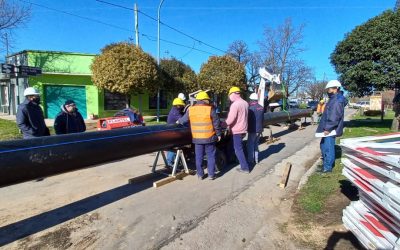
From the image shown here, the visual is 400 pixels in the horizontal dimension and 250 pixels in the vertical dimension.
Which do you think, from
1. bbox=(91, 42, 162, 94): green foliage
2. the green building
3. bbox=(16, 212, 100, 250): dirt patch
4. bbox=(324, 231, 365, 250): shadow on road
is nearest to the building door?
the green building

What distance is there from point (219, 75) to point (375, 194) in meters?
21.0

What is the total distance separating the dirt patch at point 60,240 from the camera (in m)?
3.30

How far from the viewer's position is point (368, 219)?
3.32 metres

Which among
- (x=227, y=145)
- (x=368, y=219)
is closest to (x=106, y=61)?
(x=227, y=145)

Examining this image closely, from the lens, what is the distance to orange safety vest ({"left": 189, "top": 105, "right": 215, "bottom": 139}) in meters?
5.67

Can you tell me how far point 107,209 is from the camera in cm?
434

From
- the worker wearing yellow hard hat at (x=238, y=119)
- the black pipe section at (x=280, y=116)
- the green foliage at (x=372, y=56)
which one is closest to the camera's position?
the worker wearing yellow hard hat at (x=238, y=119)

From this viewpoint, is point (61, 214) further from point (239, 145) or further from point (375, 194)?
point (375, 194)

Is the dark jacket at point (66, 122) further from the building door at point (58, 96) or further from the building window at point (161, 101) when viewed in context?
the building window at point (161, 101)

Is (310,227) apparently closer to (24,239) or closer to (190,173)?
(190,173)

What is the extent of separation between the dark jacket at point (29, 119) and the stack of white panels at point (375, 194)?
532 centimetres

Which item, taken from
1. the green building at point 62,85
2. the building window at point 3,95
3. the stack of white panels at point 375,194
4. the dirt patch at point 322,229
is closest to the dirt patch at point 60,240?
the dirt patch at point 322,229

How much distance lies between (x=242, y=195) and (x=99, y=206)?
2305 millimetres

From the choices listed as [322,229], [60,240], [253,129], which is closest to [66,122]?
[60,240]
